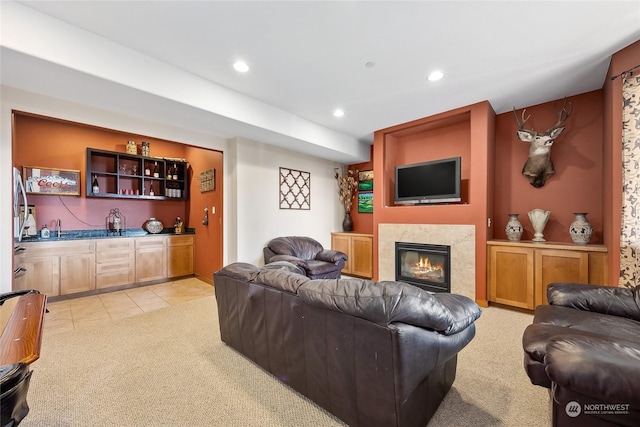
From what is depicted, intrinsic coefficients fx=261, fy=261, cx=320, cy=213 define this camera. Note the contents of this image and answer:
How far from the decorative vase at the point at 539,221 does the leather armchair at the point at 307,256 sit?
265cm

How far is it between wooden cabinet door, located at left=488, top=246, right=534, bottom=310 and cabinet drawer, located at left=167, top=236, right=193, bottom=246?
5.14 meters

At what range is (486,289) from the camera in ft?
11.5

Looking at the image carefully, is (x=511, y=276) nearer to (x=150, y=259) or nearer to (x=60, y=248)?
(x=150, y=259)

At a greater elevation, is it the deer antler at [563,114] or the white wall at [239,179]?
the deer antler at [563,114]

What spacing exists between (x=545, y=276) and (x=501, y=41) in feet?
8.65

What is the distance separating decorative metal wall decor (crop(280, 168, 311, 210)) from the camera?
478cm

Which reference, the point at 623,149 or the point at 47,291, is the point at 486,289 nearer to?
the point at 623,149

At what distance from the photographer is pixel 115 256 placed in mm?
4297

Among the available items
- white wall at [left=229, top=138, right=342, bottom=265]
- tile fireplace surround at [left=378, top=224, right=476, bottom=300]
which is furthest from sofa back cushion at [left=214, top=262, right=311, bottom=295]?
tile fireplace surround at [left=378, top=224, right=476, bottom=300]

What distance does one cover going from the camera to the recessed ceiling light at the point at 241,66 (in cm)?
266

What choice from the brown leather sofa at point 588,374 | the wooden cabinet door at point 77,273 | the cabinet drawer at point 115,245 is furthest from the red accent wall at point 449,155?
the wooden cabinet door at point 77,273

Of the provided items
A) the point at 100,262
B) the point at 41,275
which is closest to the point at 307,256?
the point at 100,262

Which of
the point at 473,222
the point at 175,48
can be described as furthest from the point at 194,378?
the point at 473,222

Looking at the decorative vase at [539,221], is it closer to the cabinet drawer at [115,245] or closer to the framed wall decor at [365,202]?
the framed wall decor at [365,202]
